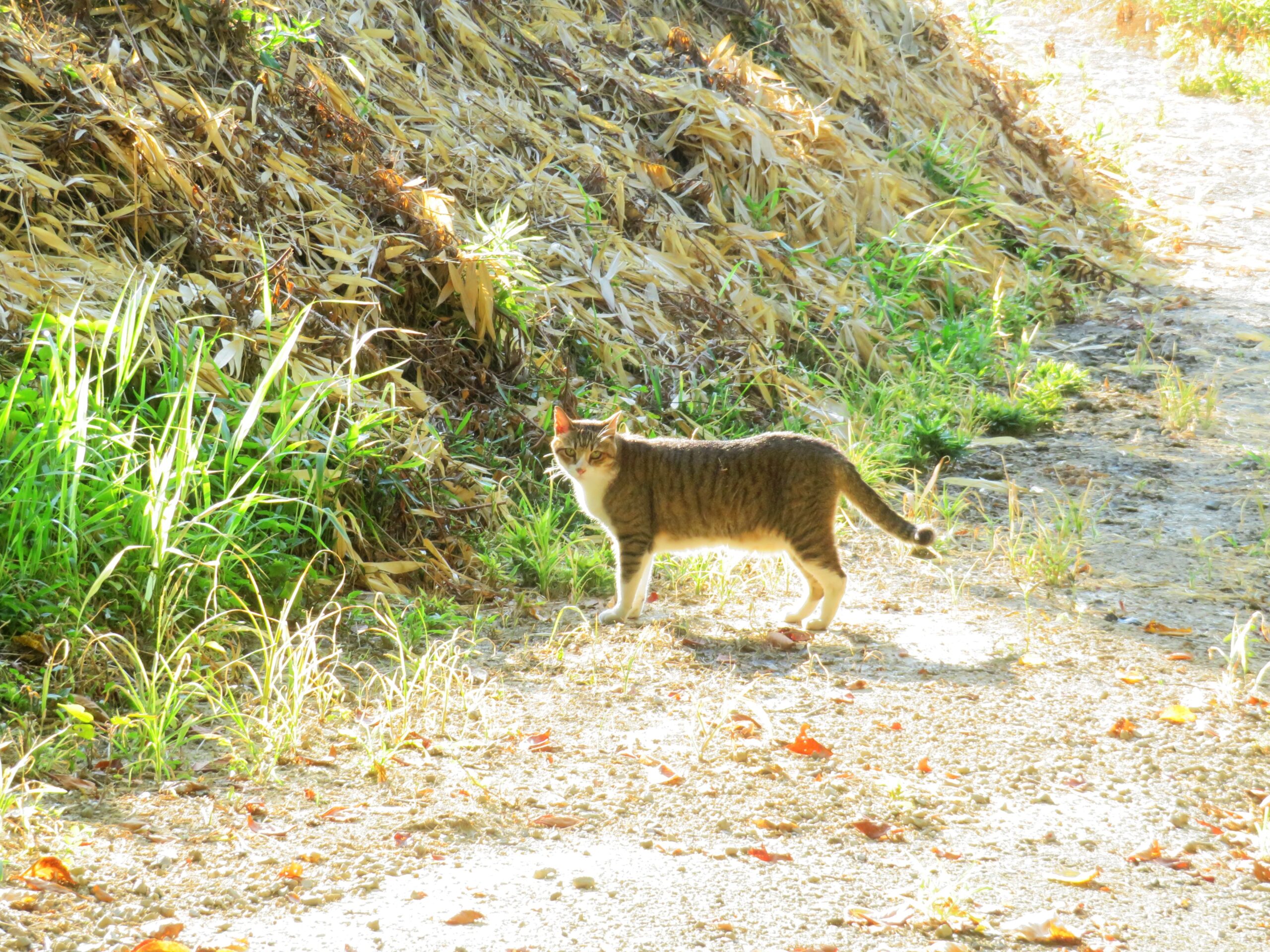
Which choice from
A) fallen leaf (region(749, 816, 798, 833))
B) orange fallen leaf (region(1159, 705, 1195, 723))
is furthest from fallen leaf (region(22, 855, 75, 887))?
orange fallen leaf (region(1159, 705, 1195, 723))

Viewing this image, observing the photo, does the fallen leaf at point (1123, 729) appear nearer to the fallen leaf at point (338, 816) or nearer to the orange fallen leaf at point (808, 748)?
the orange fallen leaf at point (808, 748)

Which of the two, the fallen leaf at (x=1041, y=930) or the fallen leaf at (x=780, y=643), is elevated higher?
the fallen leaf at (x=1041, y=930)

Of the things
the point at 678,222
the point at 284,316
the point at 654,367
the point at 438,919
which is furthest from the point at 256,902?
the point at 678,222

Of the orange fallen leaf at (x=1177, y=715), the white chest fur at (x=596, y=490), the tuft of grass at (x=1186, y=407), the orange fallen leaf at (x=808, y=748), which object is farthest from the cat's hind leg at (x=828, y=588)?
the tuft of grass at (x=1186, y=407)

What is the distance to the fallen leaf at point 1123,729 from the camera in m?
3.21

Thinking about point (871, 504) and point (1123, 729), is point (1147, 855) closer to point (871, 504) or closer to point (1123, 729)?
point (1123, 729)

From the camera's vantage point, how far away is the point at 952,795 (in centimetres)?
289

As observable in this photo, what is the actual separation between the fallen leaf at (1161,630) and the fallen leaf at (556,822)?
2.17 m

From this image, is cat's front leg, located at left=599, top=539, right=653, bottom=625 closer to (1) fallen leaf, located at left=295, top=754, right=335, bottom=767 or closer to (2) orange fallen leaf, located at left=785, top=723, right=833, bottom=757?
Result: (2) orange fallen leaf, located at left=785, top=723, right=833, bottom=757

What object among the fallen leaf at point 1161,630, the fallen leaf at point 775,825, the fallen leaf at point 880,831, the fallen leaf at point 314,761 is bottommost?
the fallen leaf at point 314,761

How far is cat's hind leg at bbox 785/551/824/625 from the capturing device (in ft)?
13.1

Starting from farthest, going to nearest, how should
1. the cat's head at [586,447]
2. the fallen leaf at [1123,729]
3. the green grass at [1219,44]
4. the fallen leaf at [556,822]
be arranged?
the green grass at [1219,44], the cat's head at [586,447], the fallen leaf at [1123,729], the fallen leaf at [556,822]

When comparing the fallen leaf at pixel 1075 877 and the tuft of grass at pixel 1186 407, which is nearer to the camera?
the fallen leaf at pixel 1075 877

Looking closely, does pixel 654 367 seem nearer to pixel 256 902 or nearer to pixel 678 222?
pixel 678 222
